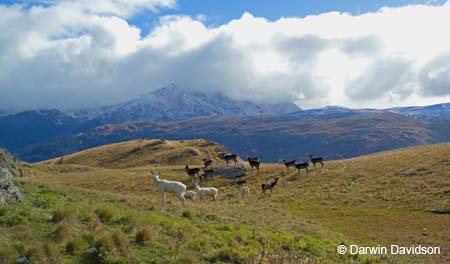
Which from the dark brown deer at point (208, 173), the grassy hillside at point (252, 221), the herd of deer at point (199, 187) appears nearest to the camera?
the grassy hillside at point (252, 221)

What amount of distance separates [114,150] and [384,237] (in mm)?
121391

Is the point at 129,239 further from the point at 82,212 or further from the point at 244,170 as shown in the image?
the point at 244,170

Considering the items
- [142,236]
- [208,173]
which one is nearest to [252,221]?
[142,236]

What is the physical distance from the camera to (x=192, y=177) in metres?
56.8

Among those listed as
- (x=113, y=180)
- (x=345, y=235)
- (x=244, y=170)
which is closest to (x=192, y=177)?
(x=244, y=170)

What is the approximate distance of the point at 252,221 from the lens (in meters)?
25.2

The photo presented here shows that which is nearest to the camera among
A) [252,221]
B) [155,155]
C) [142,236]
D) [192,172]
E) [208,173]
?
[142,236]

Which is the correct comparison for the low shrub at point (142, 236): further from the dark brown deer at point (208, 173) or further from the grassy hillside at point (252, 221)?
the dark brown deer at point (208, 173)

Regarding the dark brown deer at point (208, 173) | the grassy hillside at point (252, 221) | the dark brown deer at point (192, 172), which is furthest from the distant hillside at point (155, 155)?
the grassy hillside at point (252, 221)

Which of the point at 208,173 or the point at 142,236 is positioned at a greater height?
the point at 142,236

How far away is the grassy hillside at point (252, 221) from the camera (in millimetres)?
14648

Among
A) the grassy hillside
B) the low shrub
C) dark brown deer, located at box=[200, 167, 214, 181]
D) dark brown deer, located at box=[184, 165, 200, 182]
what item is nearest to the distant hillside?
dark brown deer, located at box=[200, 167, 214, 181]

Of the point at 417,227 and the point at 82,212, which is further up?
the point at 82,212

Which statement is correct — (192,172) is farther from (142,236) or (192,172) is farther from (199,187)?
(142,236)
